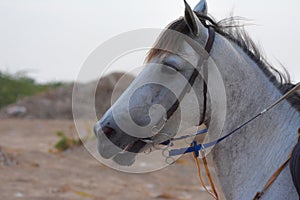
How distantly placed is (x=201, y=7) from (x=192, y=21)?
14.0 inches

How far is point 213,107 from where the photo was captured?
344 cm

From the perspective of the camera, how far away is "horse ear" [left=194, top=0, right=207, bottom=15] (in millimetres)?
3607

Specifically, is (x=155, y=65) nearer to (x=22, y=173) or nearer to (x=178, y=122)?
(x=178, y=122)

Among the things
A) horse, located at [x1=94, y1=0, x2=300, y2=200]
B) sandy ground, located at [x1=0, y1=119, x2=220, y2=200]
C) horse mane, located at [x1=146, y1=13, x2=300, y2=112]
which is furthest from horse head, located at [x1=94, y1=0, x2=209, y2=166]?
sandy ground, located at [x1=0, y1=119, x2=220, y2=200]

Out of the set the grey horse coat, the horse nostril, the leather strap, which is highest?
the leather strap

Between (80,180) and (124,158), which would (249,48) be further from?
(80,180)

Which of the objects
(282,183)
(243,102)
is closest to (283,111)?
(243,102)

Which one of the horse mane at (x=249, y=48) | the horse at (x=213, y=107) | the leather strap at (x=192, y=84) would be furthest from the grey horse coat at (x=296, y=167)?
the leather strap at (x=192, y=84)

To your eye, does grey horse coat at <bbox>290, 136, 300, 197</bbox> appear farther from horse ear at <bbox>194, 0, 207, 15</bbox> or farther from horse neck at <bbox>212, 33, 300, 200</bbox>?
horse ear at <bbox>194, 0, 207, 15</bbox>

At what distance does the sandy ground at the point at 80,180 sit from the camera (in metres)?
9.68

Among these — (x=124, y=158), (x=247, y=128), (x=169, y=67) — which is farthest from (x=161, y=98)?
(x=247, y=128)

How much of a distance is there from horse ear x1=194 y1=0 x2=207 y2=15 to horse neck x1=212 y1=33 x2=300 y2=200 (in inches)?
9.6

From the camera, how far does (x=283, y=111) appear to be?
350 centimetres

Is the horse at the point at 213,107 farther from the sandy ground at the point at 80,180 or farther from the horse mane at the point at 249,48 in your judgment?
the sandy ground at the point at 80,180
